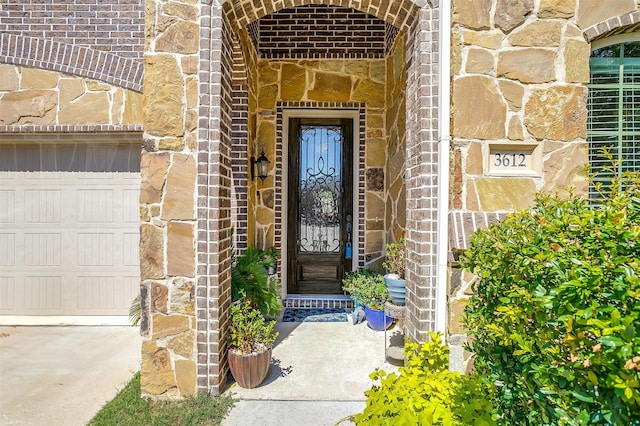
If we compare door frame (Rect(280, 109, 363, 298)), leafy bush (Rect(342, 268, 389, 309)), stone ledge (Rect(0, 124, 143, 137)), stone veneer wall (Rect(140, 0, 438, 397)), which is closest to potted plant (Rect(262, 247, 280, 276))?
door frame (Rect(280, 109, 363, 298))

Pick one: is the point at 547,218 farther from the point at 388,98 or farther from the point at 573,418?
the point at 388,98

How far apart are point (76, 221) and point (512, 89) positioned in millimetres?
4917

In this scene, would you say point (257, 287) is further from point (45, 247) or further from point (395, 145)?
point (45, 247)

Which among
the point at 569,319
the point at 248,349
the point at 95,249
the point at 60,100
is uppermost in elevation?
the point at 60,100

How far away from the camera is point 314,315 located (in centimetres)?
458

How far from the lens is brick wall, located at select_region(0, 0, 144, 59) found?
4.17 metres

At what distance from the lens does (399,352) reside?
3174 mm

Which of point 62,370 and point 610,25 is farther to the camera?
point 62,370

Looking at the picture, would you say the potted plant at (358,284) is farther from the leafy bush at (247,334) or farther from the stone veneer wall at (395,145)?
the leafy bush at (247,334)

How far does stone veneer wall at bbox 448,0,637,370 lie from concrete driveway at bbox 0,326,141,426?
2.74m

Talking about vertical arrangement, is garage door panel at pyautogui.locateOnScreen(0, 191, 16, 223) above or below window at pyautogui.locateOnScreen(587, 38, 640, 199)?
below

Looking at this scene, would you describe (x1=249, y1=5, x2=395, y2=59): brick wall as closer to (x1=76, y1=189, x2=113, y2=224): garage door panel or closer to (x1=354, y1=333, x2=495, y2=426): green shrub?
(x1=76, y1=189, x2=113, y2=224): garage door panel

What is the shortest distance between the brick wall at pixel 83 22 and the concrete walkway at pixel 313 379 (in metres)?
3.73

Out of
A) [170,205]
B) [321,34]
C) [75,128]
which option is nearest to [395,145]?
[321,34]
